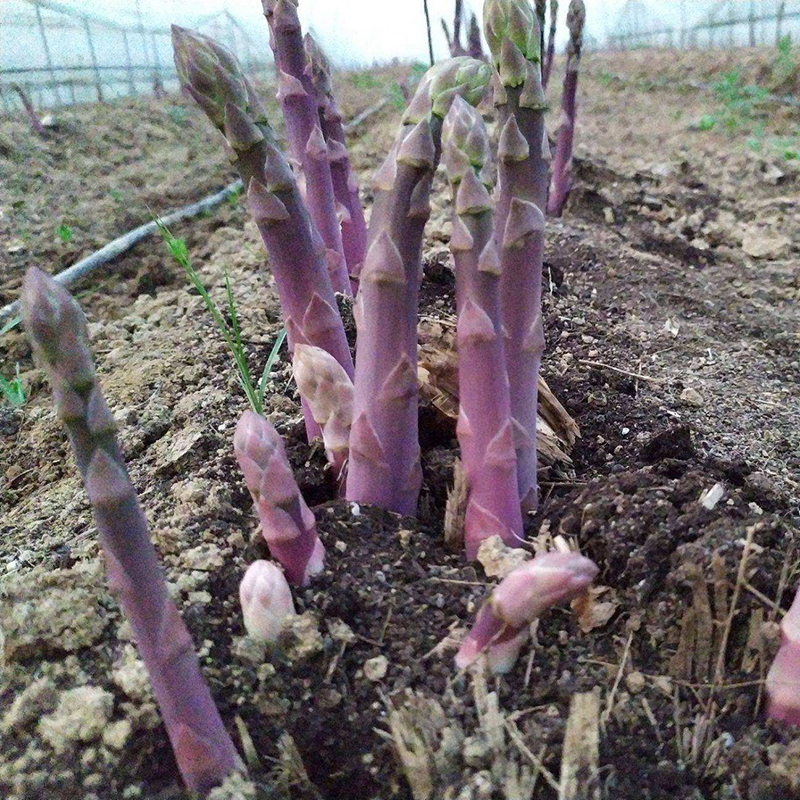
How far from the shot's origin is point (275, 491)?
115 cm

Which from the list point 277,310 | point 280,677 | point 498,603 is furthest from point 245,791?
point 277,310

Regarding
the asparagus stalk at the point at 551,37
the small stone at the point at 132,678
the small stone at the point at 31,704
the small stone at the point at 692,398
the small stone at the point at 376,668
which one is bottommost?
the small stone at the point at 692,398

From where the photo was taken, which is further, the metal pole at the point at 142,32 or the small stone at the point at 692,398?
the metal pole at the point at 142,32

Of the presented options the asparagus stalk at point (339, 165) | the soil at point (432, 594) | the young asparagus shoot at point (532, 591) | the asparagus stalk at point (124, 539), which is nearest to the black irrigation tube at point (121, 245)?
the soil at point (432, 594)

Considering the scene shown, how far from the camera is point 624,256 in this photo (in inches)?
121

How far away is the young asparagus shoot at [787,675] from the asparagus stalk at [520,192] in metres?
0.50

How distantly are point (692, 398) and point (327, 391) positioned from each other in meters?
1.09

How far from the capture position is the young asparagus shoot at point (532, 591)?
1.00 m

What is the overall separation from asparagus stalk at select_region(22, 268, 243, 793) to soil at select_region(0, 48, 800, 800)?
0.30 ft

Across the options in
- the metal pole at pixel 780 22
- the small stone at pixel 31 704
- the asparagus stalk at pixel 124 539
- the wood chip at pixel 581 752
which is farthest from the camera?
the metal pole at pixel 780 22

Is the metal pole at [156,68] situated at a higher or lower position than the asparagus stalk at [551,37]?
higher

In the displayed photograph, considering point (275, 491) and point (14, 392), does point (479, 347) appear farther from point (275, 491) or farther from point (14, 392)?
point (14, 392)

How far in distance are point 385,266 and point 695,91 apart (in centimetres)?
863

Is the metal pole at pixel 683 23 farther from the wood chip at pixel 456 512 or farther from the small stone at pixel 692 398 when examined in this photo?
the wood chip at pixel 456 512
